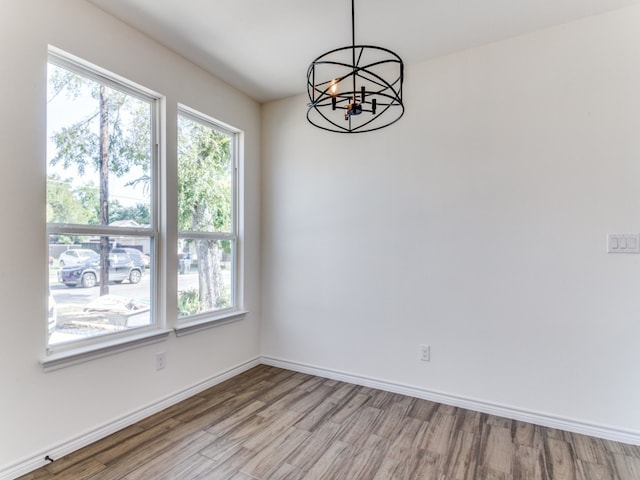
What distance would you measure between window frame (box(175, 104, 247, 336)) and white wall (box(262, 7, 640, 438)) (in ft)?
2.06

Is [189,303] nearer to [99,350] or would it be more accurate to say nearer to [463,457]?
[99,350]

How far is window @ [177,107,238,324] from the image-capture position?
282cm

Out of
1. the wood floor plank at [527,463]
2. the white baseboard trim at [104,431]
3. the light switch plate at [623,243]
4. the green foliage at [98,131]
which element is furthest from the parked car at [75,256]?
the light switch plate at [623,243]

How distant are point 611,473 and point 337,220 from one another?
243 centimetres

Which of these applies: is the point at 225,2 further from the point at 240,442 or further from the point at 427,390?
the point at 427,390

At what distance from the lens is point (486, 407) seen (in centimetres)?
254

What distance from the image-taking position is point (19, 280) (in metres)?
1.82

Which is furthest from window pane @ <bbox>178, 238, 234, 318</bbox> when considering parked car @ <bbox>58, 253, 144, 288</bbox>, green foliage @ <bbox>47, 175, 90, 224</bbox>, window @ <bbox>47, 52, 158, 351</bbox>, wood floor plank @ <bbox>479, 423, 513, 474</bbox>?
wood floor plank @ <bbox>479, 423, 513, 474</bbox>

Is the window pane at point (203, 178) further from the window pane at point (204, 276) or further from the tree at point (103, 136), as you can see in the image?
the tree at point (103, 136)

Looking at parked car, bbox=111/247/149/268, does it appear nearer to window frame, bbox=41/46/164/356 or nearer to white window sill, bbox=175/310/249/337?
window frame, bbox=41/46/164/356

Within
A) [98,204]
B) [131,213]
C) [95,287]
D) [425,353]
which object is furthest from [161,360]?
[425,353]

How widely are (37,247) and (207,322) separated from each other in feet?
4.48

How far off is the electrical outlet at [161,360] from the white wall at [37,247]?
0.12ft

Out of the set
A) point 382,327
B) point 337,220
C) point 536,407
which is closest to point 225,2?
point 337,220
